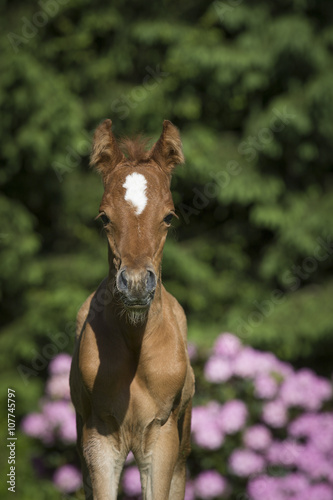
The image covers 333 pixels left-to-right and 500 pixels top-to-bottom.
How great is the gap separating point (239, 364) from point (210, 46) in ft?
16.5

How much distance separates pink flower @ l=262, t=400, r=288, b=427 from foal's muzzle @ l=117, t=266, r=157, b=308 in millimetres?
3482

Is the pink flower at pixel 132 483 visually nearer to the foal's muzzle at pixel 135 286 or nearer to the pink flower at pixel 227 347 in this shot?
the pink flower at pixel 227 347

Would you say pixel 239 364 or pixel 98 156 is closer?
pixel 98 156

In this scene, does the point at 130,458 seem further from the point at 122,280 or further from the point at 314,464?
the point at 122,280

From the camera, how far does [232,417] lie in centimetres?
571

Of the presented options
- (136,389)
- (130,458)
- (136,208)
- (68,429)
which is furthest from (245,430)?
(136,208)

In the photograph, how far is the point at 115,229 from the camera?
299 cm

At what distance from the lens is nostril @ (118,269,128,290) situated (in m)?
2.72

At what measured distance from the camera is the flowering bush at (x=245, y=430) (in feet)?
17.9

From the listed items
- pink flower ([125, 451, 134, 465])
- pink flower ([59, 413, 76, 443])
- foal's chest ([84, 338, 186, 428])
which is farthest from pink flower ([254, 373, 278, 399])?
foal's chest ([84, 338, 186, 428])

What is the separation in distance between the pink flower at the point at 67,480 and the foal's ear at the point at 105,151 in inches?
141

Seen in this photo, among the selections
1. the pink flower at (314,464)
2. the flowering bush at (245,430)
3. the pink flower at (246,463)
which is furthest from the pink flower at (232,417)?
the pink flower at (314,464)

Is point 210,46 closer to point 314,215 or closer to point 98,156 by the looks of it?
point 314,215

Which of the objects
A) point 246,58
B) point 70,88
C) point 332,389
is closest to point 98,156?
point 332,389
